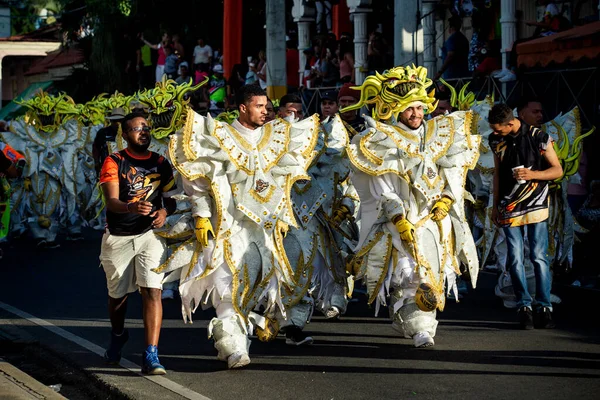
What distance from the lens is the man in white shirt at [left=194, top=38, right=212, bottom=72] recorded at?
86.1 feet

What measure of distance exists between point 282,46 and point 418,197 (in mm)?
14379

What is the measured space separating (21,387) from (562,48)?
25.6 feet

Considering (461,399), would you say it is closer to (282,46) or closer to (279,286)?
(279,286)

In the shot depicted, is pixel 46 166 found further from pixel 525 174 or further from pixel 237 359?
pixel 237 359

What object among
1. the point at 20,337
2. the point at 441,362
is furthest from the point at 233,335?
the point at 20,337

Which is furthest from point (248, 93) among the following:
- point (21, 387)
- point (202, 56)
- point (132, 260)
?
point (202, 56)

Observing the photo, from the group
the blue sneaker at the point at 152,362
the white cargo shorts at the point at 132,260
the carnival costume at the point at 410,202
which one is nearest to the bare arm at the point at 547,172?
the carnival costume at the point at 410,202

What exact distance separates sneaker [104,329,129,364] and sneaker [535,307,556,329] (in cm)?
333

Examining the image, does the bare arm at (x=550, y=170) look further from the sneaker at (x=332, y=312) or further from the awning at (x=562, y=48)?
the awning at (x=562, y=48)

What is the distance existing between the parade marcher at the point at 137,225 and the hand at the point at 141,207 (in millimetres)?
55

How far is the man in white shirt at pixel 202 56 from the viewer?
26.2 metres

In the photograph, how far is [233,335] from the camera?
8.62 meters

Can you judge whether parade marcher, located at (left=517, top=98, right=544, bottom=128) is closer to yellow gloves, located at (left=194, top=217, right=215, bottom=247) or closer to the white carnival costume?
the white carnival costume

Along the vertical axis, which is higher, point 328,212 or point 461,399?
point 328,212
